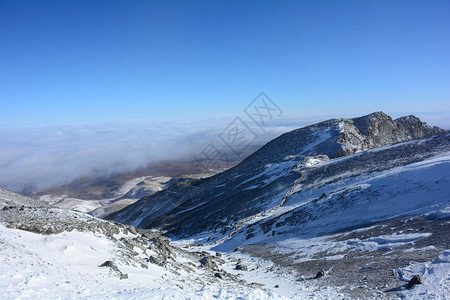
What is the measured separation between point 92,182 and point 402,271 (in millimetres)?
218074

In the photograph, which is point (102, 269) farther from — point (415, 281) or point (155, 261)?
point (415, 281)

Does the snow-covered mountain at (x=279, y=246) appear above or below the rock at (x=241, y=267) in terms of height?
above

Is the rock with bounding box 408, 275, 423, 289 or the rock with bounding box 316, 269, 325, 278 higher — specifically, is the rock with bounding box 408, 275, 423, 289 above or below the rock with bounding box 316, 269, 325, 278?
above

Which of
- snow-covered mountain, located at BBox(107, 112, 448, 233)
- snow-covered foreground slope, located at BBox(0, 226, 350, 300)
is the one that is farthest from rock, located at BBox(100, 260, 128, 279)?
snow-covered mountain, located at BBox(107, 112, 448, 233)

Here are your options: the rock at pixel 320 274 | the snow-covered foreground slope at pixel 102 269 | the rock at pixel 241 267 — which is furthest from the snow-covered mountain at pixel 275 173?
the rock at pixel 320 274

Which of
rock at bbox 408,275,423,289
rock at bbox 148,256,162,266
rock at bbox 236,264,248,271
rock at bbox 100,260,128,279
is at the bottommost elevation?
rock at bbox 236,264,248,271

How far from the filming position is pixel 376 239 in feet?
48.4

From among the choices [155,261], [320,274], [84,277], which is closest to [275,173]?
[320,274]

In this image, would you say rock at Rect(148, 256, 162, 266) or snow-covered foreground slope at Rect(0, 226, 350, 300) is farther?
rock at Rect(148, 256, 162, 266)

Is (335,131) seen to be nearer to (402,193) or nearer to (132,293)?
(402,193)

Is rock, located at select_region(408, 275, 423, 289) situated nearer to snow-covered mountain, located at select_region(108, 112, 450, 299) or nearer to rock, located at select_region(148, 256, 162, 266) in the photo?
snow-covered mountain, located at select_region(108, 112, 450, 299)

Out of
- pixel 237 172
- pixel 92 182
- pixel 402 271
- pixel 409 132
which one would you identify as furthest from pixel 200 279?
pixel 92 182

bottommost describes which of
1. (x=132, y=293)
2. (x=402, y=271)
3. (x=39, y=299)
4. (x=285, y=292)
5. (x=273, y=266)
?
(x=273, y=266)

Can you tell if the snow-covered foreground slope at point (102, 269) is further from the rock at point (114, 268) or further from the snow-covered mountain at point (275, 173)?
the snow-covered mountain at point (275, 173)
